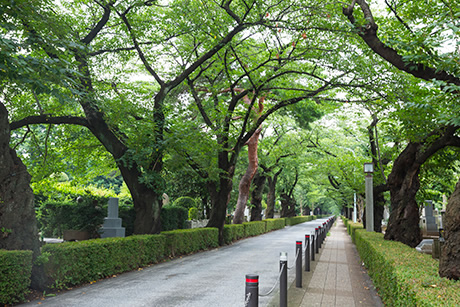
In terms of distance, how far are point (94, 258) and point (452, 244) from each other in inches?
295

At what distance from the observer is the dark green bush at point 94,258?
8.20 meters

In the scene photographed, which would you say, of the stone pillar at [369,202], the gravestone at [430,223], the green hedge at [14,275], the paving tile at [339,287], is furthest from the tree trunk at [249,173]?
the green hedge at [14,275]

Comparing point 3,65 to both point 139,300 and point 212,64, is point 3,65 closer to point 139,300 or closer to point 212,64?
point 139,300

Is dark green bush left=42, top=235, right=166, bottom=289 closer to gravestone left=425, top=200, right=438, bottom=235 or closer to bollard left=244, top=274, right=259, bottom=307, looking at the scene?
bollard left=244, top=274, right=259, bottom=307

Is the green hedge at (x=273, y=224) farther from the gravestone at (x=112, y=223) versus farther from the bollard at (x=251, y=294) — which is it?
the bollard at (x=251, y=294)

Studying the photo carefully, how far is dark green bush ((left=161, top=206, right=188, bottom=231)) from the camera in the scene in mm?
21500

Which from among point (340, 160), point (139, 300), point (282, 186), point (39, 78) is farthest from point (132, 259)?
point (282, 186)

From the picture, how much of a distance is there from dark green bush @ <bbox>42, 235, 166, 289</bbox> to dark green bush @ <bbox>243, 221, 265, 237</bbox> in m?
13.4

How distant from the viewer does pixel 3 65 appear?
6.24 meters

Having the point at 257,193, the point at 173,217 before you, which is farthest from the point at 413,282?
the point at 257,193

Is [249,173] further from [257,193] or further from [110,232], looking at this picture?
[110,232]

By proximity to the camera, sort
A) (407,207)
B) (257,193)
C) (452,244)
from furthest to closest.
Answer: (257,193) < (407,207) < (452,244)

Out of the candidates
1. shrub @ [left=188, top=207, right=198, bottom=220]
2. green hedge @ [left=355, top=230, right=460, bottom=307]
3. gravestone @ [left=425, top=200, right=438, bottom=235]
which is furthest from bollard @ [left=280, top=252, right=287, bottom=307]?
shrub @ [left=188, top=207, right=198, bottom=220]

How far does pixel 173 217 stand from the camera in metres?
22.5
